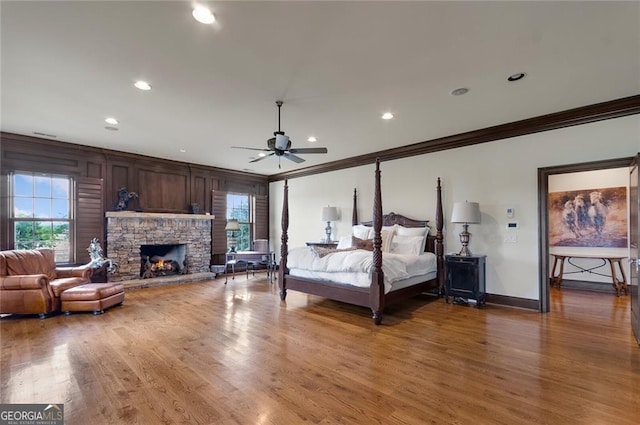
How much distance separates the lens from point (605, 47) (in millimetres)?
2730

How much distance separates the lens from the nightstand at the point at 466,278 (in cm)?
485

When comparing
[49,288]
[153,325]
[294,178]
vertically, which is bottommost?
[153,325]

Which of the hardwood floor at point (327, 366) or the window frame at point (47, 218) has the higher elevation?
the window frame at point (47, 218)

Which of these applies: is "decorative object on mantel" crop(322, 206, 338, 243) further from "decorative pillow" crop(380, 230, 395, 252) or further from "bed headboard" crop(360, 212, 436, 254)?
"decorative pillow" crop(380, 230, 395, 252)

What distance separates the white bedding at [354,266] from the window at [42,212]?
4.46 m

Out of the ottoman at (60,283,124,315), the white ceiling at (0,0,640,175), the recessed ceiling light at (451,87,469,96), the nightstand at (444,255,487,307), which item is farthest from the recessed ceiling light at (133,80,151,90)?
the nightstand at (444,255,487,307)

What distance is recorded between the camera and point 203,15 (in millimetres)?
2303

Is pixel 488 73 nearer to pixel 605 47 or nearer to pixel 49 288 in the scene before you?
pixel 605 47

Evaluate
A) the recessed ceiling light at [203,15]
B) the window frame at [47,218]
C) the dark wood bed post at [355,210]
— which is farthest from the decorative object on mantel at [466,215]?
the window frame at [47,218]

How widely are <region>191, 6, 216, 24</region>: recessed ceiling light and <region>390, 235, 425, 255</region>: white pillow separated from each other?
4508mm

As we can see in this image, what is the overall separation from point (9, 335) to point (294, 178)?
6.44 meters

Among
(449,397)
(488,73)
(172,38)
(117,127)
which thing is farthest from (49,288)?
(488,73)

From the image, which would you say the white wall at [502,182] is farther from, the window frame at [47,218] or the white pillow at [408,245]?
the window frame at [47,218]

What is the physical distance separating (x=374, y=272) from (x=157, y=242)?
5295mm
